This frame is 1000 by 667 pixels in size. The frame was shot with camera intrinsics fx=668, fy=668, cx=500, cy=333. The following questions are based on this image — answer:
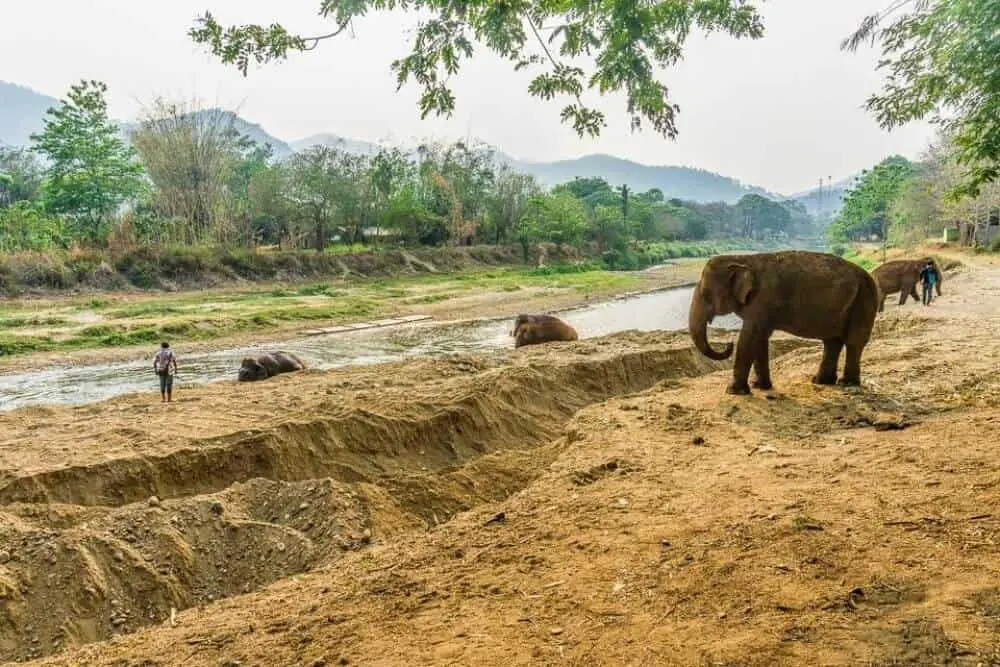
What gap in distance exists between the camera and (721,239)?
132 metres

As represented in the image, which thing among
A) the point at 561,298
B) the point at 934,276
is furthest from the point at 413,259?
the point at 934,276

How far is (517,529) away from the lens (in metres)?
5.03

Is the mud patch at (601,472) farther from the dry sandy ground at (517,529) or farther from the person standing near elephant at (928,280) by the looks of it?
the person standing near elephant at (928,280)

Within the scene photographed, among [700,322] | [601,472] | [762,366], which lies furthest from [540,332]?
[601,472]

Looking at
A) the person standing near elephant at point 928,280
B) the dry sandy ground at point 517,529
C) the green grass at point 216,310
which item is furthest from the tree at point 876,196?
the dry sandy ground at point 517,529

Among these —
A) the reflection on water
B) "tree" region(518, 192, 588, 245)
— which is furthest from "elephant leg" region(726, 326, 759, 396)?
"tree" region(518, 192, 588, 245)

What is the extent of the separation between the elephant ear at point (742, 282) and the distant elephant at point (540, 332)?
9.87m

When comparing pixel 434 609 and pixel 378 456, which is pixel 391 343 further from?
pixel 434 609

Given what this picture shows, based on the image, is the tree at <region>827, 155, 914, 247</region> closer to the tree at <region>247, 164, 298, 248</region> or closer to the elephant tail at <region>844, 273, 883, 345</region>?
the tree at <region>247, 164, 298, 248</region>

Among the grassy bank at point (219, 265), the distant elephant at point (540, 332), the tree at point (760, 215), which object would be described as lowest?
the distant elephant at point (540, 332)

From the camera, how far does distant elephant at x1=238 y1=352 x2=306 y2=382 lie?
51.2 ft

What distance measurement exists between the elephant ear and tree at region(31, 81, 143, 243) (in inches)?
1431

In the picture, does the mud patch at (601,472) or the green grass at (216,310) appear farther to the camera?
the green grass at (216,310)

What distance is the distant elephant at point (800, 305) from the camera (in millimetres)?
9609
